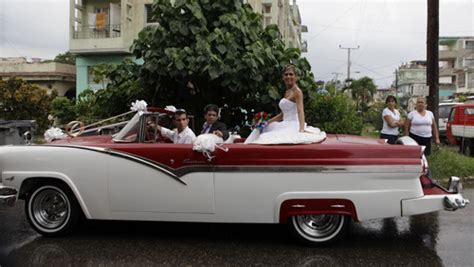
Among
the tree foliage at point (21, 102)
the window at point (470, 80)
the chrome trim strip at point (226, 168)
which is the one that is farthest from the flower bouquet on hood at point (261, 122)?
the window at point (470, 80)

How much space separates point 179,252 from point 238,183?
93cm

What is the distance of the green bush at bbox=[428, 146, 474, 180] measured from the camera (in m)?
9.34

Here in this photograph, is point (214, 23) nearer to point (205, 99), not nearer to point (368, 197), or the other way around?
point (205, 99)

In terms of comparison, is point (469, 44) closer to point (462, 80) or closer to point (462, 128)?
point (462, 80)

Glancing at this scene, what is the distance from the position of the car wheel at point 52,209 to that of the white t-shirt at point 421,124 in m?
5.88

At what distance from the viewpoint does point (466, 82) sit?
64562 mm

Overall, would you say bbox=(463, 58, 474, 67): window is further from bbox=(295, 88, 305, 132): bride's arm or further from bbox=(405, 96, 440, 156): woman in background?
bbox=(295, 88, 305, 132): bride's arm

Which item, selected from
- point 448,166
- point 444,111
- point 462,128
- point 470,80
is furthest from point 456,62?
point 448,166

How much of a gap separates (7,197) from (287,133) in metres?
2.95

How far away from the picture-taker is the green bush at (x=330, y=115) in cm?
1145

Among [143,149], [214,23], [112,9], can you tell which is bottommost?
[143,149]

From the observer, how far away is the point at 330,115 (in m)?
11.6

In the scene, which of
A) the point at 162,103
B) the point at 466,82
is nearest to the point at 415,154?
the point at 162,103

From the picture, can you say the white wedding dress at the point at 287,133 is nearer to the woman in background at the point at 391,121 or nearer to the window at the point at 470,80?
the woman in background at the point at 391,121
